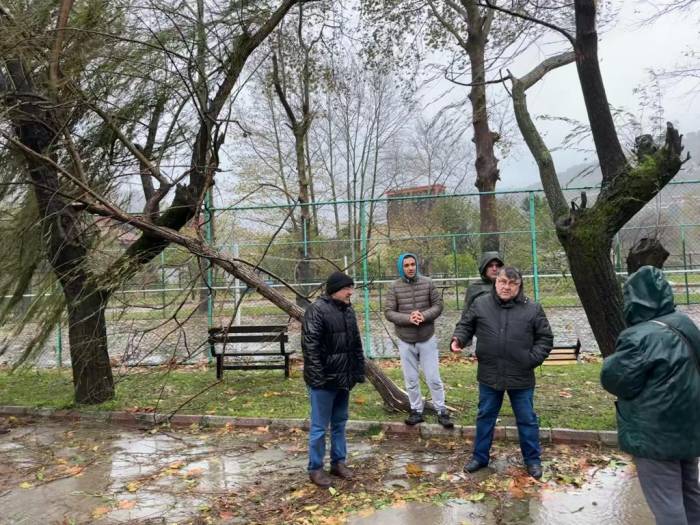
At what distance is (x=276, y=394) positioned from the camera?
24.4ft

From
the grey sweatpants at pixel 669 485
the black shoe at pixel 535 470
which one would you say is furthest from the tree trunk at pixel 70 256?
the grey sweatpants at pixel 669 485

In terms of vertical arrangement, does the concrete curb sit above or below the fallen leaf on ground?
below

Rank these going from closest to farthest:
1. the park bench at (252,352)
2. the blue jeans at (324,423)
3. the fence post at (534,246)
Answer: the blue jeans at (324,423), the park bench at (252,352), the fence post at (534,246)

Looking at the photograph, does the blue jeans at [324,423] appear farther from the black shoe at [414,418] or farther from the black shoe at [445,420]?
the black shoe at [445,420]

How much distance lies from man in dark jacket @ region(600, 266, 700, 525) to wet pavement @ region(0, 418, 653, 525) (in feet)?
3.14

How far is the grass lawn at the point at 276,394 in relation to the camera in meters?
6.00

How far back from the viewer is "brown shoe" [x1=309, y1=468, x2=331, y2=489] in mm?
4332

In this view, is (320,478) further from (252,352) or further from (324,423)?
(252,352)

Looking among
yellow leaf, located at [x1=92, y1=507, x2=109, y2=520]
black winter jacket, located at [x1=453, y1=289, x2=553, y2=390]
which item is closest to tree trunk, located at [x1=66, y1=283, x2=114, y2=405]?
yellow leaf, located at [x1=92, y1=507, x2=109, y2=520]

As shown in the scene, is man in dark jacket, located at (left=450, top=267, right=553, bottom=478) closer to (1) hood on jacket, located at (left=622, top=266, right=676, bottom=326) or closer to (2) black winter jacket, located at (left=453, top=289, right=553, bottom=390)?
(2) black winter jacket, located at (left=453, top=289, right=553, bottom=390)

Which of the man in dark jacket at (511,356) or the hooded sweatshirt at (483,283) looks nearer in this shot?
the man in dark jacket at (511,356)

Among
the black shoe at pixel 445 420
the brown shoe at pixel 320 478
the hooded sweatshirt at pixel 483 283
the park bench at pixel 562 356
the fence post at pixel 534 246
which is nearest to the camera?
the brown shoe at pixel 320 478

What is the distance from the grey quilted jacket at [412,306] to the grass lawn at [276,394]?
0.97 metres

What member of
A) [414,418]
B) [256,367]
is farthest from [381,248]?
[414,418]
